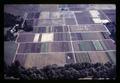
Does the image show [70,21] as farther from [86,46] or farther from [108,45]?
[108,45]

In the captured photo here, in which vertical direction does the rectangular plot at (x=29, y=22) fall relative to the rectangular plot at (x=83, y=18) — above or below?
below

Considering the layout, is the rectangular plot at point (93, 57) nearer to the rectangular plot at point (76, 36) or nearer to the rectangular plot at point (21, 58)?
the rectangular plot at point (76, 36)

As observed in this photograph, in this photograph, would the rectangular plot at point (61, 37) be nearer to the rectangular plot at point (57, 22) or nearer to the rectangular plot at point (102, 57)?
the rectangular plot at point (57, 22)

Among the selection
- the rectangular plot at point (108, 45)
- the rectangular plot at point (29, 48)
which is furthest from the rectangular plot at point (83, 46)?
the rectangular plot at point (29, 48)

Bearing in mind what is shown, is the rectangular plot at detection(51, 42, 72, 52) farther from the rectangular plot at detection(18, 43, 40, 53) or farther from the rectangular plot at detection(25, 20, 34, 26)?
the rectangular plot at detection(25, 20, 34, 26)

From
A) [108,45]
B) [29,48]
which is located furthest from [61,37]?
[108,45]

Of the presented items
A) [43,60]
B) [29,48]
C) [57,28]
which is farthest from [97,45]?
[29,48]

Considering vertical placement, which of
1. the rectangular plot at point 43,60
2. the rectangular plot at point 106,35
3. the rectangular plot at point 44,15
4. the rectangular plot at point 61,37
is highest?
the rectangular plot at point 44,15

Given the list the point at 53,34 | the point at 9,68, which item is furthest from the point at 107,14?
the point at 9,68

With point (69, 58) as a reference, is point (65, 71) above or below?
below

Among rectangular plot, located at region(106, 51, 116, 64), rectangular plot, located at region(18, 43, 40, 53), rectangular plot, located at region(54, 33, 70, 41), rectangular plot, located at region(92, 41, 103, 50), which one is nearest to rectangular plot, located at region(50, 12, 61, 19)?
rectangular plot, located at region(54, 33, 70, 41)

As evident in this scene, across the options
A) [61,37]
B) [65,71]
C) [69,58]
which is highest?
[61,37]
